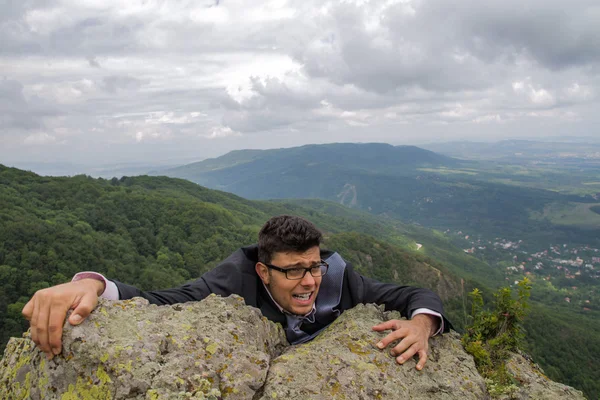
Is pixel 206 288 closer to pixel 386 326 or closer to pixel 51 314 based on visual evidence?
pixel 51 314

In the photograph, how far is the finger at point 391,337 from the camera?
4246 mm

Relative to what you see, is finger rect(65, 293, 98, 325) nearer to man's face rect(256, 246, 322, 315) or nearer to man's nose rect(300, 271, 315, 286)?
man's face rect(256, 246, 322, 315)

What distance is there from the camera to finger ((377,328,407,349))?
4246mm

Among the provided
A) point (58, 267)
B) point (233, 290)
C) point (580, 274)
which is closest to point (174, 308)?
point (233, 290)

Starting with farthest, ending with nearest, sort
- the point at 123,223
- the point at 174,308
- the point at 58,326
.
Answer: the point at 123,223 → the point at 174,308 → the point at 58,326

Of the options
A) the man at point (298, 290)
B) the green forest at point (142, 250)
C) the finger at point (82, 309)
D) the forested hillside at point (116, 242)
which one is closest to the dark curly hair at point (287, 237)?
the man at point (298, 290)

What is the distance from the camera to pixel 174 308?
4168mm

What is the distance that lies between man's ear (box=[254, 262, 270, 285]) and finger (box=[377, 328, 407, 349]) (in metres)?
1.60

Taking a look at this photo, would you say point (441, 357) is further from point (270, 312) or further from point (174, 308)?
point (174, 308)

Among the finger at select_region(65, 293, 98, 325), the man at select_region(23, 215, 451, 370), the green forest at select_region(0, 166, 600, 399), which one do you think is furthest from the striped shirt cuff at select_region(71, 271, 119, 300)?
the green forest at select_region(0, 166, 600, 399)

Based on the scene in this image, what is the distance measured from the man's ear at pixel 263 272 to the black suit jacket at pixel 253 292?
105 millimetres

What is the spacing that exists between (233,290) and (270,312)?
0.60 metres

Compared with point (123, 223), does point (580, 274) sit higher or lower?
lower

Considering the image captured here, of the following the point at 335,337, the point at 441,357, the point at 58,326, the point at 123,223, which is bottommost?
the point at 123,223
